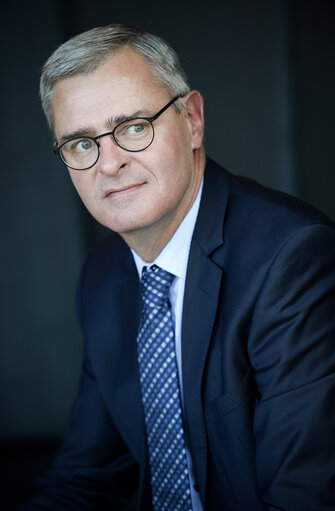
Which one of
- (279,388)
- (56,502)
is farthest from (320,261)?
(56,502)

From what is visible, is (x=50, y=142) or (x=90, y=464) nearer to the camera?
(x=90, y=464)

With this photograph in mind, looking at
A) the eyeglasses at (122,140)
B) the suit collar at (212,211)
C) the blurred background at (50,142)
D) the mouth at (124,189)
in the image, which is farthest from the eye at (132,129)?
the blurred background at (50,142)

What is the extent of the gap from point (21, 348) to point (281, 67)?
2.03 meters

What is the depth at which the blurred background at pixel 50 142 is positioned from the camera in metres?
2.93

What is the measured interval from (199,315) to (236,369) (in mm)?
175

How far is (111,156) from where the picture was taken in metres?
1.58

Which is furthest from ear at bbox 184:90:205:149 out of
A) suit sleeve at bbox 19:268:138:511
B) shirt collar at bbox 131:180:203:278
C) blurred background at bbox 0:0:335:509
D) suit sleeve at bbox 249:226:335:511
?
blurred background at bbox 0:0:335:509

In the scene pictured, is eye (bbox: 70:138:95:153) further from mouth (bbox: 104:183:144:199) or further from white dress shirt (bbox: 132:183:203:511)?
white dress shirt (bbox: 132:183:203:511)

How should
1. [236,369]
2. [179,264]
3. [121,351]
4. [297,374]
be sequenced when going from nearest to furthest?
[297,374]
[236,369]
[179,264]
[121,351]

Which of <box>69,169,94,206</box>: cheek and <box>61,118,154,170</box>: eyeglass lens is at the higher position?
<box>61,118,154,170</box>: eyeglass lens

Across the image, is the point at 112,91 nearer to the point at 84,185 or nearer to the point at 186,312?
the point at 84,185

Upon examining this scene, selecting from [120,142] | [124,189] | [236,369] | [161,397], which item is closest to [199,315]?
[236,369]

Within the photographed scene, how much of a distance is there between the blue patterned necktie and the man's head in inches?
7.5

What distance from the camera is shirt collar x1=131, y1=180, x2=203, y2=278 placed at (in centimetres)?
172
